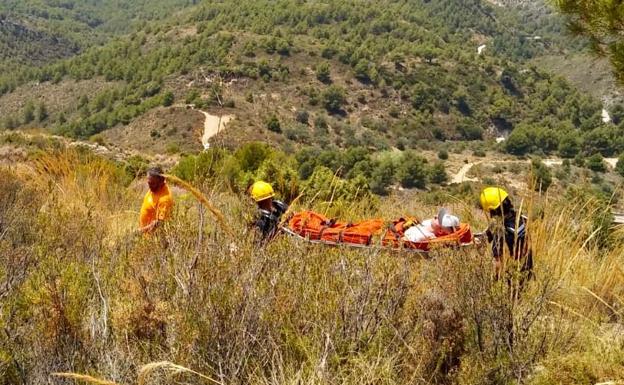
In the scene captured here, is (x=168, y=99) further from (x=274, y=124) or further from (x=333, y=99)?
(x=333, y=99)

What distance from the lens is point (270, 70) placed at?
75875 mm

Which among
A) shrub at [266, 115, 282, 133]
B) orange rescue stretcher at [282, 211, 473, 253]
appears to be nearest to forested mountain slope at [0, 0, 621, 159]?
shrub at [266, 115, 282, 133]

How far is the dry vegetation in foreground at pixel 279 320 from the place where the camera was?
215 centimetres

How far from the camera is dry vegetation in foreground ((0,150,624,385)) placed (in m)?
2.15

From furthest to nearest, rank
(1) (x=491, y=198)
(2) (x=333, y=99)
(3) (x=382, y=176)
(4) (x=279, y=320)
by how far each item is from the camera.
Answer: (2) (x=333, y=99)
(3) (x=382, y=176)
(1) (x=491, y=198)
(4) (x=279, y=320)

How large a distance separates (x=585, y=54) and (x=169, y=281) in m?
4.04

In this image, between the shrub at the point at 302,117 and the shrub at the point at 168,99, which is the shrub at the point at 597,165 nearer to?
the shrub at the point at 302,117

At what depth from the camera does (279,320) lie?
7.73 feet

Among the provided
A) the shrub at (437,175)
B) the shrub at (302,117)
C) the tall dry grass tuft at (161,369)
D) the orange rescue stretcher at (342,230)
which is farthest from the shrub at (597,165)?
the tall dry grass tuft at (161,369)

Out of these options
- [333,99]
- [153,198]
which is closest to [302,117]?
[333,99]

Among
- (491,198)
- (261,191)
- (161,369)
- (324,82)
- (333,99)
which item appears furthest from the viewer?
(324,82)

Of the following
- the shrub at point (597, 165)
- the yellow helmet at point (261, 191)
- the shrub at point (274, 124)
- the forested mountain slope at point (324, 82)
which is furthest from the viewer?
the forested mountain slope at point (324, 82)

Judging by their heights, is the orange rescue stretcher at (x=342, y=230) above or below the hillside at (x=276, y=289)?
below

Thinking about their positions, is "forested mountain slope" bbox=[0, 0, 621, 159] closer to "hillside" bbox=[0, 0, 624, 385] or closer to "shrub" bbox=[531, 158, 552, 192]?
"shrub" bbox=[531, 158, 552, 192]
